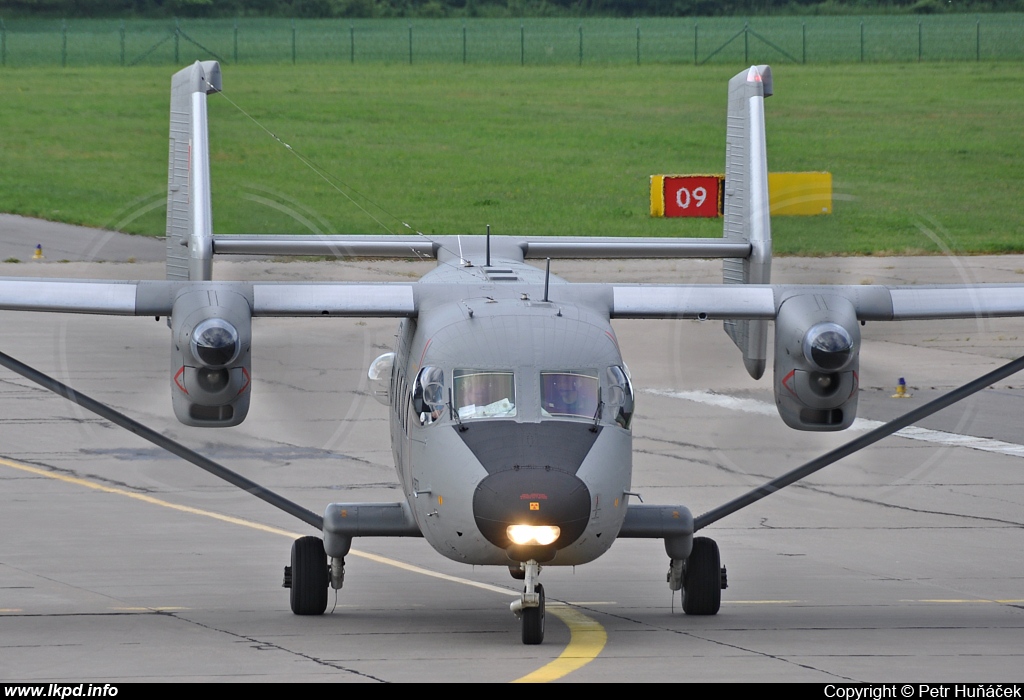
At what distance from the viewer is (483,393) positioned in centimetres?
1255

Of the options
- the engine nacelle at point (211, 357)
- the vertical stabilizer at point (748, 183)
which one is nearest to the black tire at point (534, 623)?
the engine nacelle at point (211, 357)

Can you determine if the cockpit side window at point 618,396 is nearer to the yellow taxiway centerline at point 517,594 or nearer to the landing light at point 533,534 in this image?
the landing light at point 533,534

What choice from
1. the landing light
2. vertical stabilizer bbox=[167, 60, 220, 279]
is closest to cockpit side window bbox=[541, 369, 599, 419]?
the landing light

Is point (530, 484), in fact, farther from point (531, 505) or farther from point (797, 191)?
point (797, 191)

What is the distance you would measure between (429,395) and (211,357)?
71.1 inches

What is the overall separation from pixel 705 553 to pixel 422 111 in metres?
55.1

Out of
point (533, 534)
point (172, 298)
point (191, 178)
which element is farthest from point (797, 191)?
point (533, 534)

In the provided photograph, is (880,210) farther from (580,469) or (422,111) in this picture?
(580,469)

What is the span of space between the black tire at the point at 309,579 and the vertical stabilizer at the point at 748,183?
5713mm

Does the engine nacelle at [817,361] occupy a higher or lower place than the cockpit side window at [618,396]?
higher

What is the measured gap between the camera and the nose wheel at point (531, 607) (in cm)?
1207

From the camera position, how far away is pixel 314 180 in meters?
57.8

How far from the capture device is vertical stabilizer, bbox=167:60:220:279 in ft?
58.5

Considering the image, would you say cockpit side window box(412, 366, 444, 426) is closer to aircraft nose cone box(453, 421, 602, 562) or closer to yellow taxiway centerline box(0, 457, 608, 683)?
aircraft nose cone box(453, 421, 602, 562)
